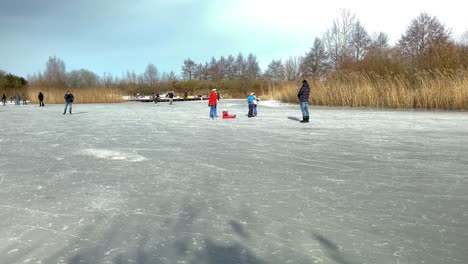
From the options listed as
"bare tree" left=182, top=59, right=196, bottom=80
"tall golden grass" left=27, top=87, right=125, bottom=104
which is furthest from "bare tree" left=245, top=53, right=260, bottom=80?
"tall golden grass" left=27, top=87, right=125, bottom=104

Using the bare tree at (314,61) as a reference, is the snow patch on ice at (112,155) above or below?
below

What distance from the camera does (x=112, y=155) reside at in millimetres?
5254

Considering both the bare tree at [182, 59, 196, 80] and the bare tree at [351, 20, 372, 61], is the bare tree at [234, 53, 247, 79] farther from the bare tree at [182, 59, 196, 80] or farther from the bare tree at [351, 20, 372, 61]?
the bare tree at [351, 20, 372, 61]

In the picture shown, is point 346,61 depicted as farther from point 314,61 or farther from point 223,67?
point 223,67

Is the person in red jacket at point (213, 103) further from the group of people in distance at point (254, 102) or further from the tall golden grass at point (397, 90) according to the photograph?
the tall golden grass at point (397, 90)

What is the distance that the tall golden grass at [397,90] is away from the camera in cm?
1311

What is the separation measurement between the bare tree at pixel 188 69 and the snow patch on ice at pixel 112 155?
240ft

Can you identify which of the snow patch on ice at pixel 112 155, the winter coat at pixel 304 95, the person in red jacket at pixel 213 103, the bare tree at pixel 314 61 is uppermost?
the bare tree at pixel 314 61

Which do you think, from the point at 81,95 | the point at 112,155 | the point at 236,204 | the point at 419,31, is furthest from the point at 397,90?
the point at 81,95

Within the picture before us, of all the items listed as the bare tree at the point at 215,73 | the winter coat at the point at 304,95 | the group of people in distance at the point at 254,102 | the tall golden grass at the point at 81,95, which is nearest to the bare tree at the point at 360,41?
the tall golden grass at the point at 81,95

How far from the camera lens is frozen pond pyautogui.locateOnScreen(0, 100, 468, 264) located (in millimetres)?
2096

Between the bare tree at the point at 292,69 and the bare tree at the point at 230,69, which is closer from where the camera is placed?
the bare tree at the point at 292,69

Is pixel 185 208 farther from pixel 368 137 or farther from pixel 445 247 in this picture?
pixel 368 137

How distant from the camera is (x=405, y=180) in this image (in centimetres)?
371
